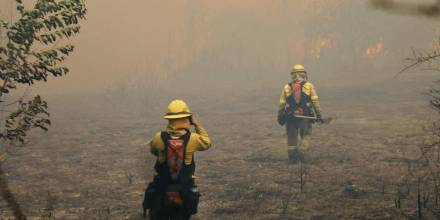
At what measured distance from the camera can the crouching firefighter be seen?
18.0 feet

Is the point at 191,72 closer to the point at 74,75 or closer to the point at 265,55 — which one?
the point at 265,55

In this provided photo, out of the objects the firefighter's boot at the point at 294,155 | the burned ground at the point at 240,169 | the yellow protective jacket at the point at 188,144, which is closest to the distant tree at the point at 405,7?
the burned ground at the point at 240,169

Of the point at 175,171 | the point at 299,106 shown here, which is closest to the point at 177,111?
the point at 175,171

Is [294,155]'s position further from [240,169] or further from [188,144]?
[188,144]

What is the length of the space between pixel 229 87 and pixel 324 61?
30.2 ft

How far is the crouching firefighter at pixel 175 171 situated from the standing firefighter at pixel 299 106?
5.55 metres

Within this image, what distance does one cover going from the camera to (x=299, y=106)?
35.8 feet

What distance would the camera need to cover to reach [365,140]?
13961 mm

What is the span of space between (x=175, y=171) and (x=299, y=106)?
19.3 ft

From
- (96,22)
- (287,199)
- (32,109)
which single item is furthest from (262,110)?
(96,22)

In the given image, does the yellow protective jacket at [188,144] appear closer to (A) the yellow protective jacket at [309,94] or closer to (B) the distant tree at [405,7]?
(A) the yellow protective jacket at [309,94]

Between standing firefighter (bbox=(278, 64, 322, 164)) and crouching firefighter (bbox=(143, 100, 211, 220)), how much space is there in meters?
5.55

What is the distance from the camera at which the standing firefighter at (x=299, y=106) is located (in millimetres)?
10812

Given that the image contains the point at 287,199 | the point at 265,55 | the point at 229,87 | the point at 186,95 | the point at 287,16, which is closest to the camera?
the point at 287,199
